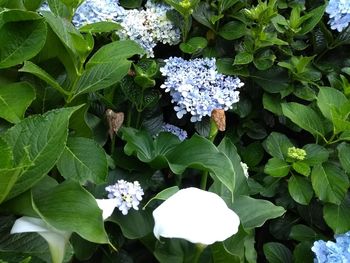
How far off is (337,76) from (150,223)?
2.06 ft

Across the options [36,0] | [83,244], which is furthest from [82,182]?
[36,0]

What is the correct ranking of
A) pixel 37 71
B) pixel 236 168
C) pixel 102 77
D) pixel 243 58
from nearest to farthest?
pixel 37 71, pixel 102 77, pixel 236 168, pixel 243 58

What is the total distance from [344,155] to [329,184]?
0.07 meters

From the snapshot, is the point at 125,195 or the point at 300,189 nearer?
the point at 125,195

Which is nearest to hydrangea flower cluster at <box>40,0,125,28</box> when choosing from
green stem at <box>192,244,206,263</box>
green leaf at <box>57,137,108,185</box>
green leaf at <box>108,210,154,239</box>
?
green leaf at <box>57,137,108,185</box>

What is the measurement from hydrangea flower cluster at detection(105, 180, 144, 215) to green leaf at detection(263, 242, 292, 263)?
0.35 metres

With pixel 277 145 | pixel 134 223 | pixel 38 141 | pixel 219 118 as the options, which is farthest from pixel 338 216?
pixel 38 141

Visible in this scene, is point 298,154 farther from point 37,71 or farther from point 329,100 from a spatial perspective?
point 37,71

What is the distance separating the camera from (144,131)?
125 cm

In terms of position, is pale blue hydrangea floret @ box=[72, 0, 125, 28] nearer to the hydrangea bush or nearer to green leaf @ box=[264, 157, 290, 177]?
the hydrangea bush

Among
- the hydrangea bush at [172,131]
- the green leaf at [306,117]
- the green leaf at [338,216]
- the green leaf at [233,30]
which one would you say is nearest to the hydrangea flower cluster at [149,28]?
the hydrangea bush at [172,131]

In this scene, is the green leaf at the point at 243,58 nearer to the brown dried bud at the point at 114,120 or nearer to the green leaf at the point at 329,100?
the green leaf at the point at 329,100

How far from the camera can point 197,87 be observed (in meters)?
1.26

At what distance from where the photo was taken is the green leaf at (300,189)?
125 centimetres
